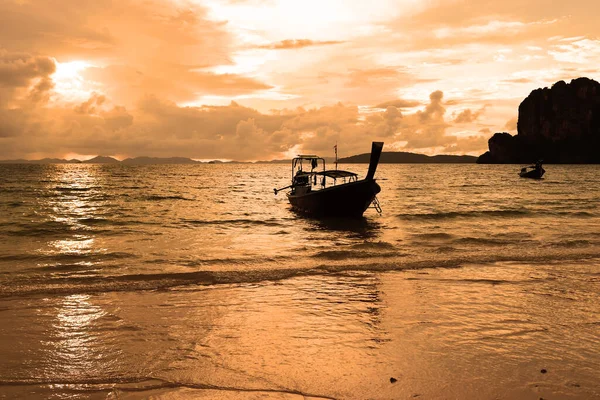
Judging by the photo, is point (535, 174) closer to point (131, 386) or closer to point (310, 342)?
point (310, 342)

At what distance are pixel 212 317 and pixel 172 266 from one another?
5925mm

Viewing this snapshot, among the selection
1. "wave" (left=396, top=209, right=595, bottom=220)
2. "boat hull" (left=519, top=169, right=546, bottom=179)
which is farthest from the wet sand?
"boat hull" (left=519, top=169, right=546, bottom=179)

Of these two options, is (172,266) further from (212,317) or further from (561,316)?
(561,316)

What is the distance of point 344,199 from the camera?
83.9ft

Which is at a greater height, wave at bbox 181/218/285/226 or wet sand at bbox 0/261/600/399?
wet sand at bbox 0/261/600/399

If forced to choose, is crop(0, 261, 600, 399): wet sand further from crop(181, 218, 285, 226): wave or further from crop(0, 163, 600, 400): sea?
crop(181, 218, 285, 226): wave

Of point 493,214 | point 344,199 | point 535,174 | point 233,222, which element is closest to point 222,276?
point 233,222

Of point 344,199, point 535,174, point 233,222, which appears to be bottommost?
point 233,222

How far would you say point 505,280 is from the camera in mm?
11086

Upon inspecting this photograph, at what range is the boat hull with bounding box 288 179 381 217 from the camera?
2489 centimetres

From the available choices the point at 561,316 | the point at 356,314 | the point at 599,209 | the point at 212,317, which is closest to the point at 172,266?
the point at 212,317

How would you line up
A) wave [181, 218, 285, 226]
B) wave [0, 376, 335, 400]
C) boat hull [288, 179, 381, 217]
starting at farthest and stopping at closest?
wave [181, 218, 285, 226], boat hull [288, 179, 381, 217], wave [0, 376, 335, 400]

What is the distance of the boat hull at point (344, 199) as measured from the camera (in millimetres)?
24891

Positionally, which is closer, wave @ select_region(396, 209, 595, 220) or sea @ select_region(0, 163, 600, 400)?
sea @ select_region(0, 163, 600, 400)
